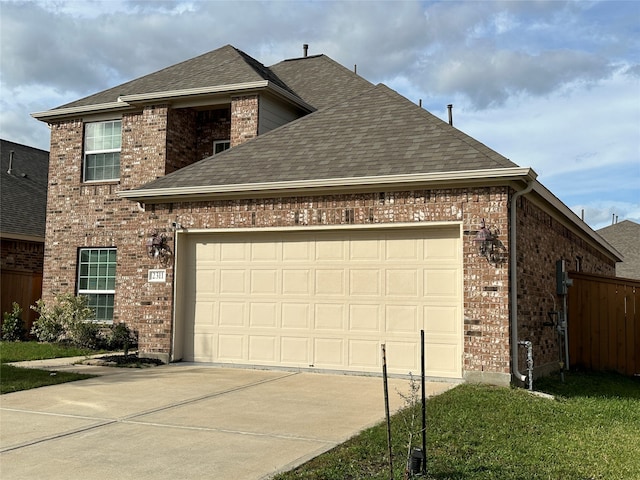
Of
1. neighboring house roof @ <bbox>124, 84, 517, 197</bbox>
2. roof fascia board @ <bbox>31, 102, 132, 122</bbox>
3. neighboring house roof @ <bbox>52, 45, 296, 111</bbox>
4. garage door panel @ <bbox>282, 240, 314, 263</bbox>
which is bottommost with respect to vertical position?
garage door panel @ <bbox>282, 240, 314, 263</bbox>

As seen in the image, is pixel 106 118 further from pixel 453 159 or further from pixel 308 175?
pixel 453 159

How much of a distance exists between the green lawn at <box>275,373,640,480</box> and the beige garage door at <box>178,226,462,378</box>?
5.66ft

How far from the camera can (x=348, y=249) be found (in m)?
11.7

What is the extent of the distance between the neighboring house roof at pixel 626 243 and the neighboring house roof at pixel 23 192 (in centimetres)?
2399

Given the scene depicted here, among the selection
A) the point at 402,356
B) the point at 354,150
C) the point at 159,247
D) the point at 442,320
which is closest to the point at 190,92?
the point at 159,247

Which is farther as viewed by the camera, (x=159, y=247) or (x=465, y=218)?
(x=159, y=247)

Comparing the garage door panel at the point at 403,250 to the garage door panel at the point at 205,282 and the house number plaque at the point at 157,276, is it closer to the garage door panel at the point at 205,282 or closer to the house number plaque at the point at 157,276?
the garage door panel at the point at 205,282

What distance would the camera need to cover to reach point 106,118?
17.9 meters

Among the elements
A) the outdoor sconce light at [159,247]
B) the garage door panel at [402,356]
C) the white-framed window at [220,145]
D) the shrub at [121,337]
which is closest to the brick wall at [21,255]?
the shrub at [121,337]

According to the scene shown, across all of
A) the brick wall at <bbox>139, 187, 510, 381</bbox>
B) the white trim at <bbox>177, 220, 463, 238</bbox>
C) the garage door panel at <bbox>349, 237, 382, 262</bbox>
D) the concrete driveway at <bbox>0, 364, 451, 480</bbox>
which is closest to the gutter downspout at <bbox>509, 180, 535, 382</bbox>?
the brick wall at <bbox>139, 187, 510, 381</bbox>

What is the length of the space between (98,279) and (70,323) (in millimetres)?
1657

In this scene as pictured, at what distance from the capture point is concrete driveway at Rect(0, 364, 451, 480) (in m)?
5.88

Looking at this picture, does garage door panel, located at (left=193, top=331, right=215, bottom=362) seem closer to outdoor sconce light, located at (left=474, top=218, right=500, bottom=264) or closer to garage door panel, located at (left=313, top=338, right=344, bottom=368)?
garage door panel, located at (left=313, top=338, right=344, bottom=368)

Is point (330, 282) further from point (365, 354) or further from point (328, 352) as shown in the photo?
point (365, 354)
